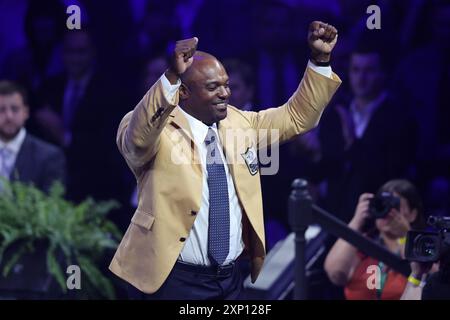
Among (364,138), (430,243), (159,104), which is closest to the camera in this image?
(159,104)

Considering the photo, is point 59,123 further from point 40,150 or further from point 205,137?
point 205,137

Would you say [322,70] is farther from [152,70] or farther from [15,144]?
[15,144]

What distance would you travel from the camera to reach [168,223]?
133 inches

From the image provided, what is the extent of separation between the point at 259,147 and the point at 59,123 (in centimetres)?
251

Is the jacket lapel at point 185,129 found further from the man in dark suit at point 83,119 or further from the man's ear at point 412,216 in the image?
the man in dark suit at point 83,119

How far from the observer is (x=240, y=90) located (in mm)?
5332

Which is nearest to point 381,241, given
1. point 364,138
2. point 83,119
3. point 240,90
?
point 364,138

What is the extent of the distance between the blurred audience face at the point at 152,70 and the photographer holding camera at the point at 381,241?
1.45 m

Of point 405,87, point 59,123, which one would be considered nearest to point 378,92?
point 405,87

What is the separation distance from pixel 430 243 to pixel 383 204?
729 millimetres

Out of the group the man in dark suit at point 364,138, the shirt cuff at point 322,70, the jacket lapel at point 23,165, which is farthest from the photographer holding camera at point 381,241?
the jacket lapel at point 23,165

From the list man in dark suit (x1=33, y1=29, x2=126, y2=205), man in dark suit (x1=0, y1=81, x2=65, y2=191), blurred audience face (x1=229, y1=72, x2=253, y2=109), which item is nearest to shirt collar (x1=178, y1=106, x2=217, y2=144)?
blurred audience face (x1=229, y1=72, x2=253, y2=109)

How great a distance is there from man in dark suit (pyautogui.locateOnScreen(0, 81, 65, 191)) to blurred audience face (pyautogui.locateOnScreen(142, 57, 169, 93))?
67 centimetres

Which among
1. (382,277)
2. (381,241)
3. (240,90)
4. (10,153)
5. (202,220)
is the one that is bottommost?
(382,277)
